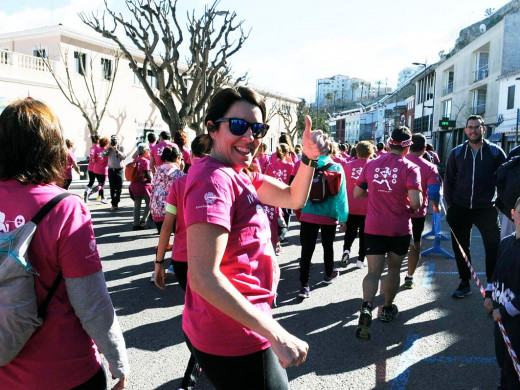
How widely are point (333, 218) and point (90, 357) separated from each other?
4076 millimetres

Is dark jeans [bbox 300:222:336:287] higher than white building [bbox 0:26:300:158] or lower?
lower

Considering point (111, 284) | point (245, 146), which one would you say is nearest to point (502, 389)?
point (245, 146)

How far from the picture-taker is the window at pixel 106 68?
28.3 m

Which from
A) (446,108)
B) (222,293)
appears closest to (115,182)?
(222,293)

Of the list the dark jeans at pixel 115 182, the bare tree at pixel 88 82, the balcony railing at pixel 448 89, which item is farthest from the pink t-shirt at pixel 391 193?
the balcony railing at pixel 448 89

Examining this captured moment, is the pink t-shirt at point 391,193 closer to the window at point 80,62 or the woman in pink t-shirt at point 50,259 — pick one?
the woman in pink t-shirt at point 50,259

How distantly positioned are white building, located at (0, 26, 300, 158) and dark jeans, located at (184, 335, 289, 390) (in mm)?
22410

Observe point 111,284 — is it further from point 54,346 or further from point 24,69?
point 24,69

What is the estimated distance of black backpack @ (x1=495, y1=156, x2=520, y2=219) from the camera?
4012mm

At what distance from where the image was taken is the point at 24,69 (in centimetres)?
2348

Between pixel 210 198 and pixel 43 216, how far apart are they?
61 cm

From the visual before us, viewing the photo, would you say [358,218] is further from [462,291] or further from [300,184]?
[300,184]

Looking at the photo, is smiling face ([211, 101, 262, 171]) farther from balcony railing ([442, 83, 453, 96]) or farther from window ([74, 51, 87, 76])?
balcony railing ([442, 83, 453, 96])

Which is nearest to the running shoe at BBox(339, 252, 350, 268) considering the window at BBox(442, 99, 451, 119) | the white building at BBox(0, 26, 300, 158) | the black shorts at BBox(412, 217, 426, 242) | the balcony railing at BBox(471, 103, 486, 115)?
the black shorts at BBox(412, 217, 426, 242)
